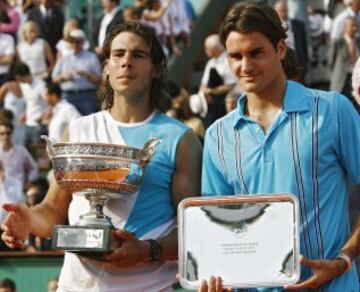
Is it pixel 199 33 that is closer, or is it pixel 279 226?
pixel 279 226

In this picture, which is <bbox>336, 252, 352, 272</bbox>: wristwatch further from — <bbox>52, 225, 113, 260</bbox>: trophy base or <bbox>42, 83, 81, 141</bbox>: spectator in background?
<bbox>42, 83, 81, 141</bbox>: spectator in background

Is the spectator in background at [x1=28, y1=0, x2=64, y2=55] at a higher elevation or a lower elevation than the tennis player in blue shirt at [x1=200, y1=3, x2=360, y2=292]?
higher

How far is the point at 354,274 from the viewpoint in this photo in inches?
193

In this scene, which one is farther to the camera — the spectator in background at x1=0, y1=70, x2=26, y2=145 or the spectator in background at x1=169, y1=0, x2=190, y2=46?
the spectator in background at x1=169, y1=0, x2=190, y2=46

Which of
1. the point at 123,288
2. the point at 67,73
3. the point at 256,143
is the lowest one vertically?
the point at 123,288

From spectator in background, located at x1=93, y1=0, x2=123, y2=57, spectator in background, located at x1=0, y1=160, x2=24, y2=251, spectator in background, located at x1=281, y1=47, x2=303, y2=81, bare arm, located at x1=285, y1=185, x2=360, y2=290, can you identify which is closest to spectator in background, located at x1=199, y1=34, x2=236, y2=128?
spectator in background, located at x1=93, y1=0, x2=123, y2=57

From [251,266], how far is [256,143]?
56 cm

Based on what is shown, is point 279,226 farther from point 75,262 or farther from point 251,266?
point 75,262

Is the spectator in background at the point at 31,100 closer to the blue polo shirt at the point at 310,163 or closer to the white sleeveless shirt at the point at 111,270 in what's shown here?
the white sleeveless shirt at the point at 111,270

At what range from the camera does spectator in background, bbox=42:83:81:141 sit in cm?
1321

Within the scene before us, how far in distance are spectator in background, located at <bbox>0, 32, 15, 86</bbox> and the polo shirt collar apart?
1016cm

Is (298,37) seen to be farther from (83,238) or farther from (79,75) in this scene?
(83,238)

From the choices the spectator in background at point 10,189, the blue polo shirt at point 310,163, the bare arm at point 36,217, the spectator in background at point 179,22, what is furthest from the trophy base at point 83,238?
the spectator in background at point 179,22

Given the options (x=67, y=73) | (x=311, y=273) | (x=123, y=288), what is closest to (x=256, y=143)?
(x=311, y=273)
